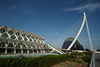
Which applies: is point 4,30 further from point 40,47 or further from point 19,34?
point 40,47

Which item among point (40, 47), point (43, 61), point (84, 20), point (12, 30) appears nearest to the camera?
point (43, 61)

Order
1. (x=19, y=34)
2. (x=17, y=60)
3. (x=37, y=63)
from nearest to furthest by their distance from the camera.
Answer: (x=17, y=60), (x=37, y=63), (x=19, y=34)

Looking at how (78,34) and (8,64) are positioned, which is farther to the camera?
(78,34)

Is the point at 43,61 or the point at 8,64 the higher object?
the point at 8,64

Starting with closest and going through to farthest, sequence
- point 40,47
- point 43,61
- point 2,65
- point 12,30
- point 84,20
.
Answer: point 2,65, point 43,61, point 12,30, point 84,20, point 40,47

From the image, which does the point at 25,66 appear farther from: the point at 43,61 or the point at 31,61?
the point at 43,61

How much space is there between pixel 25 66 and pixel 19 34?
35724 mm

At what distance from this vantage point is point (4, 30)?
99.5 ft

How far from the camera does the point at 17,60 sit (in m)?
4.59

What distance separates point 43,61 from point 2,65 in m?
3.54

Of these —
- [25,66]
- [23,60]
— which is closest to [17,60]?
[23,60]

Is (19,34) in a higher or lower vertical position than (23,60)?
higher

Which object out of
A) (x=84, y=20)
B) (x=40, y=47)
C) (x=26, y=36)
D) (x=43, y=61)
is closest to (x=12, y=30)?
(x=26, y=36)

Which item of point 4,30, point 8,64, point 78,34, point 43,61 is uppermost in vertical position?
point 4,30
